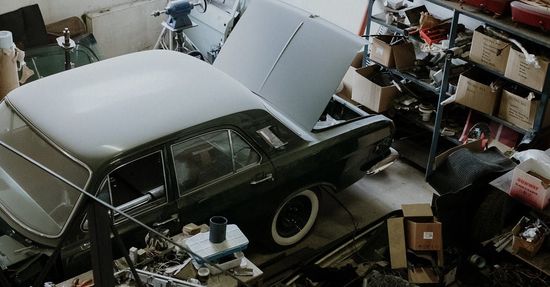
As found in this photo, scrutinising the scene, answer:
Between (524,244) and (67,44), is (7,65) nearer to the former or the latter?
(67,44)

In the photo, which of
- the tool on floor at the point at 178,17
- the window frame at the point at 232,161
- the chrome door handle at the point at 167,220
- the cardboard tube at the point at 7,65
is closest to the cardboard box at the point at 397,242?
the window frame at the point at 232,161

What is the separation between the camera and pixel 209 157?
203 inches

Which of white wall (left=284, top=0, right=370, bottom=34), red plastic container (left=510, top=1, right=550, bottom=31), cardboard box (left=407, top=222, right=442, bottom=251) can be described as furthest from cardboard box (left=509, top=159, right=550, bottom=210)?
white wall (left=284, top=0, right=370, bottom=34)

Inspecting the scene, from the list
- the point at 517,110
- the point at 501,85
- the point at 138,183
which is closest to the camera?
the point at 138,183

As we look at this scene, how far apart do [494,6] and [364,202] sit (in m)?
2.10

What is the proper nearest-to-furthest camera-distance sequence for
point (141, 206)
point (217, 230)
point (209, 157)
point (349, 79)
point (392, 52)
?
point (217, 230) < point (141, 206) < point (209, 157) < point (392, 52) < point (349, 79)

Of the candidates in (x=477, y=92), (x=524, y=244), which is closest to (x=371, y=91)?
(x=477, y=92)

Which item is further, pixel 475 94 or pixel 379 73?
pixel 379 73

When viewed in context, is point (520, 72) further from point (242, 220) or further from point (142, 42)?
point (142, 42)

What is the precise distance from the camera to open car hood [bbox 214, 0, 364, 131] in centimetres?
575

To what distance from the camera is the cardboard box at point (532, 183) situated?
17.4ft

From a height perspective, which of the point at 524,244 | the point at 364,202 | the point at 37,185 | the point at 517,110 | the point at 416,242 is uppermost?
the point at 37,185

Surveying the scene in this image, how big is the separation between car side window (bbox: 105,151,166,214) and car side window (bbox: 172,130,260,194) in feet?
0.44

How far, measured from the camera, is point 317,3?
27.2ft
